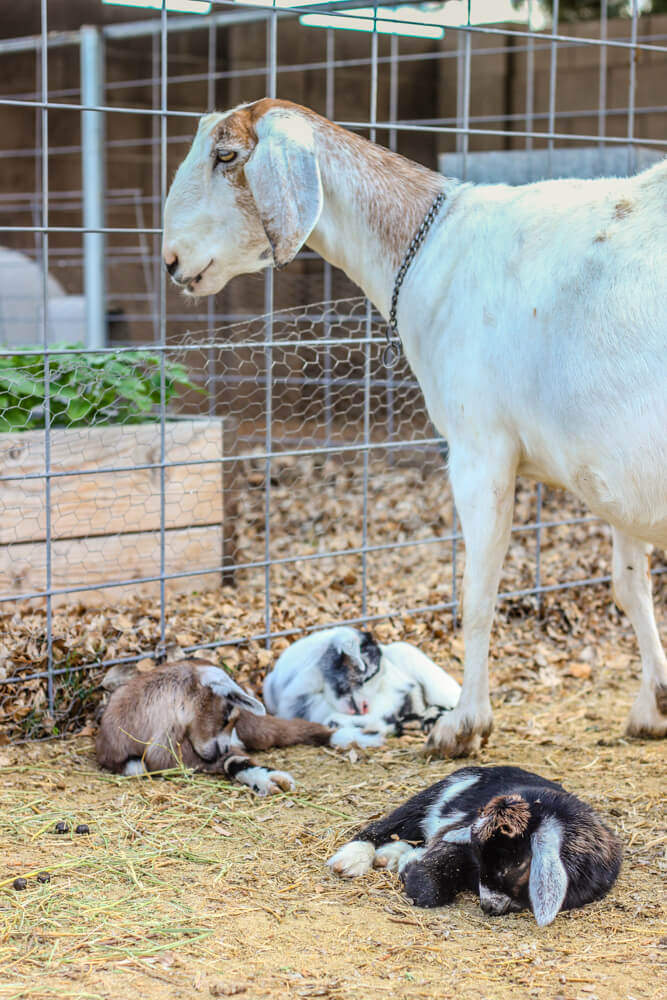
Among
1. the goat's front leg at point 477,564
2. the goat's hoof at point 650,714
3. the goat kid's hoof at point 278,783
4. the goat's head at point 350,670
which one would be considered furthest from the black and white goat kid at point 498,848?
the goat's hoof at point 650,714

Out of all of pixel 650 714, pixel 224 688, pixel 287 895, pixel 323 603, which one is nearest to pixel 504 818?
pixel 287 895

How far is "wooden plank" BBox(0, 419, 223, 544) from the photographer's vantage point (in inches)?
200

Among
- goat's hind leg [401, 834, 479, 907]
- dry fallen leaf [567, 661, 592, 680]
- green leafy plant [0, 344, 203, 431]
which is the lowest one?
dry fallen leaf [567, 661, 592, 680]

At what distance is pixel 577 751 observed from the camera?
426cm

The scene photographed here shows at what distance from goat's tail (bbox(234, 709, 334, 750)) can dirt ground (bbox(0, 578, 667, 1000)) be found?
5 centimetres

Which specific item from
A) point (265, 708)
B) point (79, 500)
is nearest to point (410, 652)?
point (265, 708)

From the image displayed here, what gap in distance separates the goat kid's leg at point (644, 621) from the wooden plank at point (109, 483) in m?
2.02

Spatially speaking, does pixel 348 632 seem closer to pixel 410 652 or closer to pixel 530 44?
pixel 410 652

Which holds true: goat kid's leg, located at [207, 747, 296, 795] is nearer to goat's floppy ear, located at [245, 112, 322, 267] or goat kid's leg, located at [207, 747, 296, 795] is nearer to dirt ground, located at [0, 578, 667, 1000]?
dirt ground, located at [0, 578, 667, 1000]

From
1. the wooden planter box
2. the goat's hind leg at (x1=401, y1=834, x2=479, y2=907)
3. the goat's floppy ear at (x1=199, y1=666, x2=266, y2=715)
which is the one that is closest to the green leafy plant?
the wooden planter box

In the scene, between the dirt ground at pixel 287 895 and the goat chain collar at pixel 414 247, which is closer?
the dirt ground at pixel 287 895

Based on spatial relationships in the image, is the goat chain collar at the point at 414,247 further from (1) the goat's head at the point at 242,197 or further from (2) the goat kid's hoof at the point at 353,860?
(2) the goat kid's hoof at the point at 353,860

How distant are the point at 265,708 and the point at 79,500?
1474 mm

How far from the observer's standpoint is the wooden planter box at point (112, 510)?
5.09 meters
